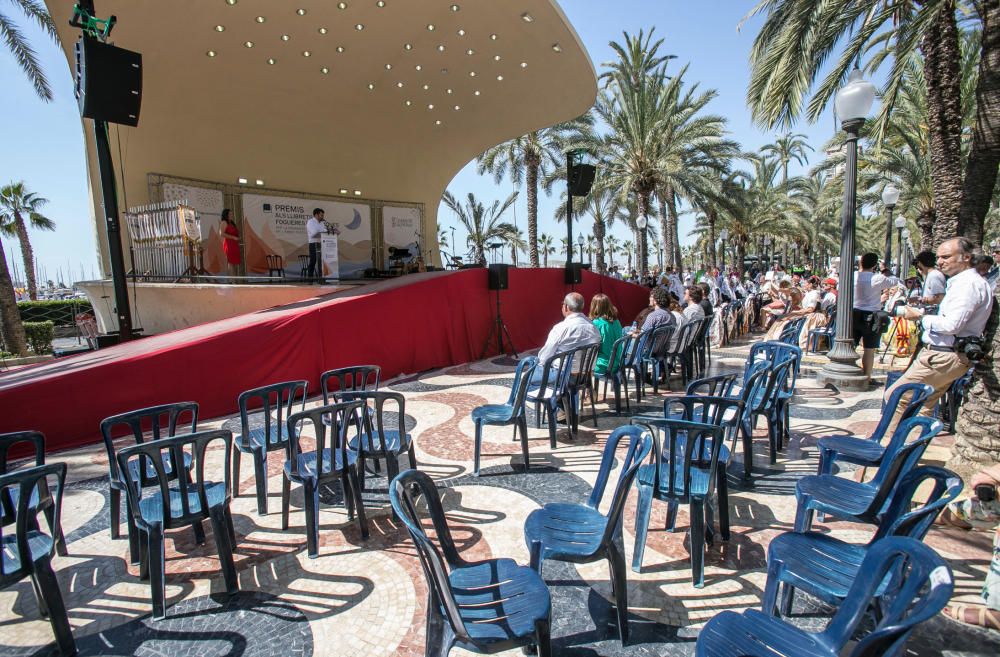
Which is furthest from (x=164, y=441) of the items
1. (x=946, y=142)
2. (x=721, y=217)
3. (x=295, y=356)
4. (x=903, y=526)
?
(x=721, y=217)

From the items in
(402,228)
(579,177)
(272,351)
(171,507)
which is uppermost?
(402,228)

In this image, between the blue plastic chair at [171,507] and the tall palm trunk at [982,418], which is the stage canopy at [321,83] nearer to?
the tall palm trunk at [982,418]

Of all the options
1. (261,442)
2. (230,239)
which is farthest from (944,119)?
(230,239)

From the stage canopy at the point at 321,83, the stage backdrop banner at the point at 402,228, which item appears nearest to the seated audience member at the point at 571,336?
the stage canopy at the point at 321,83

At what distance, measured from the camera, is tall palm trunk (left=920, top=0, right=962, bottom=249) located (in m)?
8.04

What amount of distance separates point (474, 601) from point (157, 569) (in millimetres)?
1737

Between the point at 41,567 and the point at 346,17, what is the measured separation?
38.7 feet

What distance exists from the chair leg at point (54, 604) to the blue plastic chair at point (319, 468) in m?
1.10

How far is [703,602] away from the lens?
2412mm

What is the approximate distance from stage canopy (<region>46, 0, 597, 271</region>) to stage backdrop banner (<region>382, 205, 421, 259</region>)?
57.1 inches

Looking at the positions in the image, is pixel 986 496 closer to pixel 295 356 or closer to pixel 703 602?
pixel 703 602

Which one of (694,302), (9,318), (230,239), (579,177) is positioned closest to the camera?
(694,302)

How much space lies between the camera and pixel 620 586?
7.09ft

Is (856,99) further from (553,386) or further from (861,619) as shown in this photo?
(861,619)
